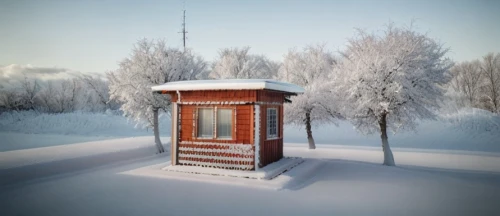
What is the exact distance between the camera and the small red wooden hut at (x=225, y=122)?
1258 centimetres

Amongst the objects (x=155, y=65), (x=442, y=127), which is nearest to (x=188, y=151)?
(x=155, y=65)

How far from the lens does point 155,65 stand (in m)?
20.0

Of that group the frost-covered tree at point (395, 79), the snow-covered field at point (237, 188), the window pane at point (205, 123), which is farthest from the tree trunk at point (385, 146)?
the window pane at point (205, 123)

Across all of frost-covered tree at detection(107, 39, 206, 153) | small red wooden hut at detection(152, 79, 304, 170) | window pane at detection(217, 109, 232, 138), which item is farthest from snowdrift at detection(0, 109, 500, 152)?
window pane at detection(217, 109, 232, 138)

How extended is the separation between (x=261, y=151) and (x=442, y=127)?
28281 mm

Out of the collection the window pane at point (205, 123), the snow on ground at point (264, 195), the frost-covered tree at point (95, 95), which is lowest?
the snow on ground at point (264, 195)

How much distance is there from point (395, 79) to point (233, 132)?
8.63 metres

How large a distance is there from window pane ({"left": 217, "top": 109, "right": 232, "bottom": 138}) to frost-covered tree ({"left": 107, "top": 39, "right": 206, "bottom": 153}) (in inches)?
320

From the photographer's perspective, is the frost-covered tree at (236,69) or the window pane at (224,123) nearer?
the window pane at (224,123)

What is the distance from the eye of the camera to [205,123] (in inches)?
534

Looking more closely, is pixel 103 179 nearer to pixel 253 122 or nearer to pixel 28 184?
pixel 28 184

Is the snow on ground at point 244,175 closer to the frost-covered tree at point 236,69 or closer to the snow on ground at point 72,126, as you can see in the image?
the frost-covered tree at point 236,69

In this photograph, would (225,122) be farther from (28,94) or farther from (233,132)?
(28,94)

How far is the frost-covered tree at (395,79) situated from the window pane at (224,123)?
6538 mm
